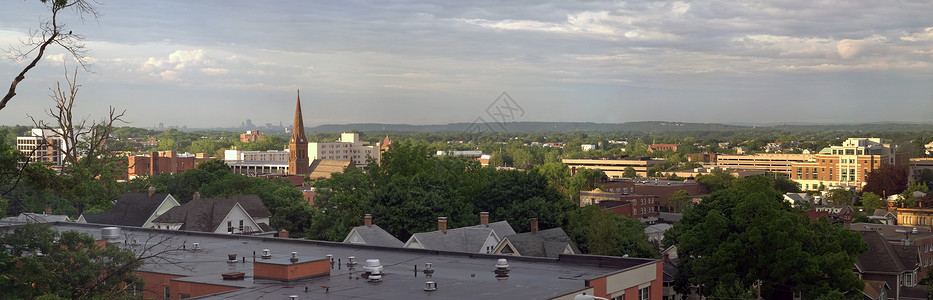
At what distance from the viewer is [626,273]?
27.5 metres

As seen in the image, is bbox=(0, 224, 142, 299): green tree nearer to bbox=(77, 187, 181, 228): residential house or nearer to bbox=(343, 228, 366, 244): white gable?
bbox=(343, 228, 366, 244): white gable

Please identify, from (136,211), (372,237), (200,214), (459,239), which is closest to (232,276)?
(459,239)

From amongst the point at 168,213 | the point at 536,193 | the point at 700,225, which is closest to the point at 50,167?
the point at 700,225

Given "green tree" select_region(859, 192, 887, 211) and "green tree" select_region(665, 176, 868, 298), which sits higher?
"green tree" select_region(665, 176, 868, 298)

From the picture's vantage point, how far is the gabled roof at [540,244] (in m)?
49.8

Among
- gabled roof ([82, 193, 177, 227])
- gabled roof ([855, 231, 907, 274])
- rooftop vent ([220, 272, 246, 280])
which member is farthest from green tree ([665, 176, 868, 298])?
gabled roof ([82, 193, 177, 227])

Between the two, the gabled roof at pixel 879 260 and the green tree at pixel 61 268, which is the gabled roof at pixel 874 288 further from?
the green tree at pixel 61 268

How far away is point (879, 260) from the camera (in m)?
56.2

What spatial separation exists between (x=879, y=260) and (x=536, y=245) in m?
23.4

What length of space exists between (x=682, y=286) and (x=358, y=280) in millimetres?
28868

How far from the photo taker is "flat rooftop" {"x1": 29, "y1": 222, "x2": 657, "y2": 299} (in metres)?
25.2

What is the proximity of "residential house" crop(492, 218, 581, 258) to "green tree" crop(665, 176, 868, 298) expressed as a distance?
6.88m

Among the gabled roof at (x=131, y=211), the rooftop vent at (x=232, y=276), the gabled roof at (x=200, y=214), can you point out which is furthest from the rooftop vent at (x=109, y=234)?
the gabled roof at (x=131, y=211)

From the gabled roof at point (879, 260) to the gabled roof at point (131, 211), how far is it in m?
50.0
